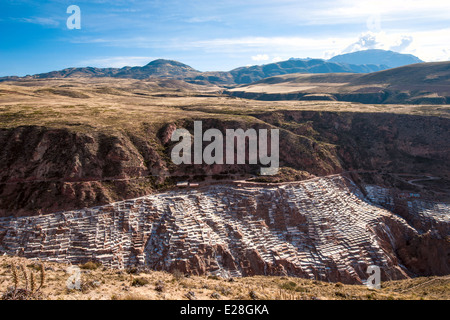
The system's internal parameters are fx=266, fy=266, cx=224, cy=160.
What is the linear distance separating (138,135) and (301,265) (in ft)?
109

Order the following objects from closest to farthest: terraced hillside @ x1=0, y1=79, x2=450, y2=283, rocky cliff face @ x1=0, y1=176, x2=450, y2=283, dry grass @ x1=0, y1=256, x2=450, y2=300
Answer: dry grass @ x1=0, y1=256, x2=450, y2=300, rocky cliff face @ x1=0, y1=176, x2=450, y2=283, terraced hillside @ x1=0, y1=79, x2=450, y2=283

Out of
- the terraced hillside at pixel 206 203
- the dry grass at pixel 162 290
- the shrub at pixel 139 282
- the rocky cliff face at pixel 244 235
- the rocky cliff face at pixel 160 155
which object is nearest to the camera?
the dry grass at pixel 162 290

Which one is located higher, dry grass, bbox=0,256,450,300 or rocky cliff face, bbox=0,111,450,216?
rocky cliff face, bbox=0,111,450,216

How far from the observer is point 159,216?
3553 cm

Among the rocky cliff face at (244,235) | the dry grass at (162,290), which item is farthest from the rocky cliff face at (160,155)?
the dry grass at (162,290)

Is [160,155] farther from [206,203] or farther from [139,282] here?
[139,282]

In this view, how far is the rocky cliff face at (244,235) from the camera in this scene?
1203 inches

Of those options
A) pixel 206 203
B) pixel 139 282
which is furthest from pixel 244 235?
pixel 139 282

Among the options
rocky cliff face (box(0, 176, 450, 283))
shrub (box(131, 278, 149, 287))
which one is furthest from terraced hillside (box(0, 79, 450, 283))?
shrub (box(131, 278, 149, 287))

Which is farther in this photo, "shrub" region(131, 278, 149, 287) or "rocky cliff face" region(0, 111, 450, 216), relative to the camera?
"rocky cliff face" region(0, 111, 450, 216)

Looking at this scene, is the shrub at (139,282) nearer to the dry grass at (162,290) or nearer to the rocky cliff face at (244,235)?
the dry grass at (162,290)

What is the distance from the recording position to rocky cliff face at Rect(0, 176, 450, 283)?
30562 millimetres

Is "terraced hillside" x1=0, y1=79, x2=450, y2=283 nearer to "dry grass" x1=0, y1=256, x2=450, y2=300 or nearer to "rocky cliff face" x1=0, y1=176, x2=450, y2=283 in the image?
"rocky cliff face" x1=0, y1=176, x2=450, y2=283
